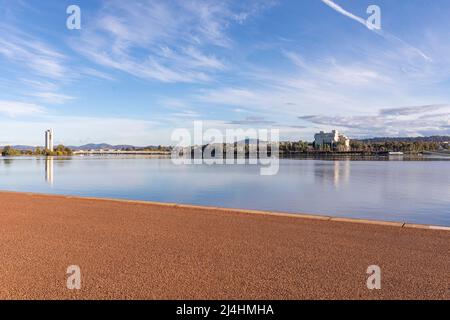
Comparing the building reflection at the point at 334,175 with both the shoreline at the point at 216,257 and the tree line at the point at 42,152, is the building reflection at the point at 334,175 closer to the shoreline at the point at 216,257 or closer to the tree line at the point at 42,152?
the shoreline at the point at 216,257

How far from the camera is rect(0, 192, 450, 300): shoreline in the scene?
440 cm

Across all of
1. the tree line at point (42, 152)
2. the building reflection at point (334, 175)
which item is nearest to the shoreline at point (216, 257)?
the building reflection at point (334, 175)

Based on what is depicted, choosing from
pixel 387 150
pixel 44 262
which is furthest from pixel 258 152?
pixel 44 262

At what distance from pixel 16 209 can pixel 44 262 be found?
5698 millimetres

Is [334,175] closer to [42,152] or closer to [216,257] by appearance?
[216,257]

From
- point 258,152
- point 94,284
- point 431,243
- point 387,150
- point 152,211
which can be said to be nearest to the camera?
point 94,284

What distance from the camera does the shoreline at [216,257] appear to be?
4398mm

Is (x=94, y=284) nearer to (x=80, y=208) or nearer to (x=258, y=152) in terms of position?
(x=80, y=208)

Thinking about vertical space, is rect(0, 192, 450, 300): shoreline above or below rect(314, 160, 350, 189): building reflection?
above

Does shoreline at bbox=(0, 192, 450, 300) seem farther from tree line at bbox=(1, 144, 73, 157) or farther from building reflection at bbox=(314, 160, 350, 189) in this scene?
tree line at bbox=(1, 144, 73, 157)

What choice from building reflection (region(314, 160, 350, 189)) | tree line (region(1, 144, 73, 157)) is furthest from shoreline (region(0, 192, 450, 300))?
tree line (region(1, 144, 73, 157))

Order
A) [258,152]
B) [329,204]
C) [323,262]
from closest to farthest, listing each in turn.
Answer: [323,262] → [329,204] → [258,152]

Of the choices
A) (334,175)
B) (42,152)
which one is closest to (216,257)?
(334,175)
